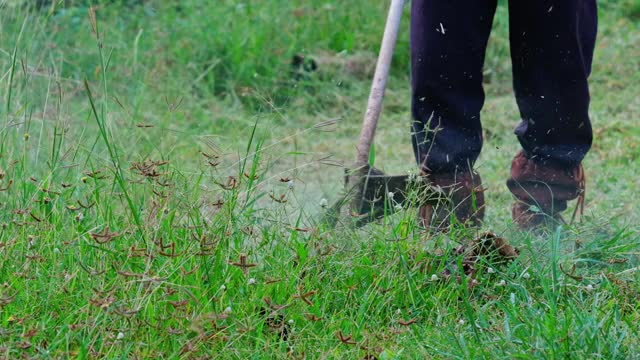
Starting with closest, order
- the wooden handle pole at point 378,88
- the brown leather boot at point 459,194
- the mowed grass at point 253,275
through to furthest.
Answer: the mowed grass at point 253,275
the brown leather boot at point 459,194
the wooden handle pole at point 378,88

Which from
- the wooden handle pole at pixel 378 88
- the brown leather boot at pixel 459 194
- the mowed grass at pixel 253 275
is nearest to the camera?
the mowed grass at pixel 253 275

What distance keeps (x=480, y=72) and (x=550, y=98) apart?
0.79ft

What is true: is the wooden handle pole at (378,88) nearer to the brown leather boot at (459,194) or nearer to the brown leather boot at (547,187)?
the brown leather boot at (459,194)

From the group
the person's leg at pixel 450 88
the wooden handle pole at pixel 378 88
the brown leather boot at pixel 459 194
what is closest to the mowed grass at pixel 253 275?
the brown leather boot at pixel 459 194

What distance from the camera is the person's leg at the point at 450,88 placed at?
305 cm

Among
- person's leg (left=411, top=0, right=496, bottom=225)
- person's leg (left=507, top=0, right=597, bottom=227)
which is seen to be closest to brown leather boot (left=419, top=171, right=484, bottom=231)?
person's leg (left=411, top=0, right=496, bottom=225)

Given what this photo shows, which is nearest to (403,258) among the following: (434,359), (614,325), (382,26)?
(434,359)

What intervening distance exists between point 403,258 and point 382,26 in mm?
3985

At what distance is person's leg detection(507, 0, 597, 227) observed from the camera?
10.2 ft

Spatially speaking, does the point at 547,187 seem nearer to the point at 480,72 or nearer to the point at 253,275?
the point at 480,72

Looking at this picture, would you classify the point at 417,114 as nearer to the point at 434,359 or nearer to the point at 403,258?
the point at 403,258

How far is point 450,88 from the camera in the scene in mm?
3100

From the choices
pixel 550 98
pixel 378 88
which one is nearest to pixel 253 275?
pixel 378 88

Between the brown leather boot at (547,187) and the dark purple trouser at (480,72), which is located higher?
the dark purple trouser at (480,72)
